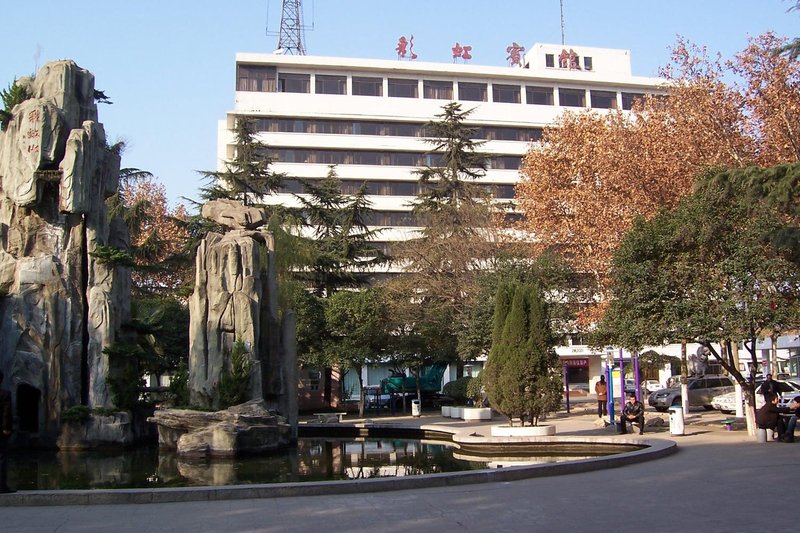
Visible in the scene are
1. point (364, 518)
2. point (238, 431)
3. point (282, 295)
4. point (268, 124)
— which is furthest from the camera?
point (268, 124)

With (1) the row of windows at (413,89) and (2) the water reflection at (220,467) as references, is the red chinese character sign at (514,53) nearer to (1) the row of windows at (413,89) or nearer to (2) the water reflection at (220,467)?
(1) the row of windows at (413,89)

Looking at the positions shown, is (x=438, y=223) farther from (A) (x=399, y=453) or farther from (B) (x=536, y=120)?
(B) (x=536, y=120)

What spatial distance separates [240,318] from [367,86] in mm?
48325

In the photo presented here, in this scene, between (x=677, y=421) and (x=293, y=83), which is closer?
(x=677, y=421)

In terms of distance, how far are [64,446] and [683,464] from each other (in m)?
15.4

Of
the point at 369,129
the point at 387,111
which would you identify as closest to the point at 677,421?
the point at 369,129

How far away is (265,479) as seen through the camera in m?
13.7

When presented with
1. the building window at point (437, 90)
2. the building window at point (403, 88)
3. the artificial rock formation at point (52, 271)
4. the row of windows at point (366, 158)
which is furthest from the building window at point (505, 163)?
the artificial rock formation at point (52, 271)

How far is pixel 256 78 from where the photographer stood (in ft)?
208

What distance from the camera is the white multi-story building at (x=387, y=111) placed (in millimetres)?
62156

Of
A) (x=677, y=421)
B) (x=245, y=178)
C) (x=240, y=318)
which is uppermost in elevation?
(x=245, y=178)

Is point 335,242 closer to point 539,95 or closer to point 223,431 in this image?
point 223,431

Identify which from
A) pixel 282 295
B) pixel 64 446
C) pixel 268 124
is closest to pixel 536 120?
pixel 268 124

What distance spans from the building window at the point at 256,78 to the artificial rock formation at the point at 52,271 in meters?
41.3
